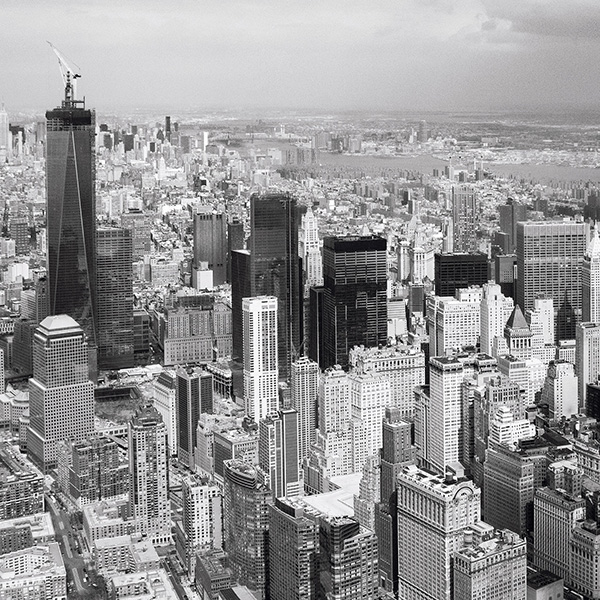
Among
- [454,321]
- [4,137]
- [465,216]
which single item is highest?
[4,137]

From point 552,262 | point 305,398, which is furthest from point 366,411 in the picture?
point 552,262

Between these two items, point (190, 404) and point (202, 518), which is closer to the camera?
point (202, 518)

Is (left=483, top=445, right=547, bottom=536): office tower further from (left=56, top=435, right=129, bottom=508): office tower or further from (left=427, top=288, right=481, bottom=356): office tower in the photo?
(left=56, top=435, right=129, bottom=508): office tower

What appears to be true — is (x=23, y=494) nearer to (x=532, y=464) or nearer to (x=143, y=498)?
(x=143, y=498)

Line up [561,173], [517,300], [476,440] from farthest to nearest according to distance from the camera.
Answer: [517,300]
[561,173]
[476,440]

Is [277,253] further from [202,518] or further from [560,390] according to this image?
[202,518]

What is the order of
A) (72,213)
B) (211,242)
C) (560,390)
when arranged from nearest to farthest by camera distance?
(560,390) → (72,213) → (211,242)

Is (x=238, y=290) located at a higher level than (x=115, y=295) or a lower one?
higher

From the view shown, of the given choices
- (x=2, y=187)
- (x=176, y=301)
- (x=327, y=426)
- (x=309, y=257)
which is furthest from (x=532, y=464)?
(x=2, y=187)
